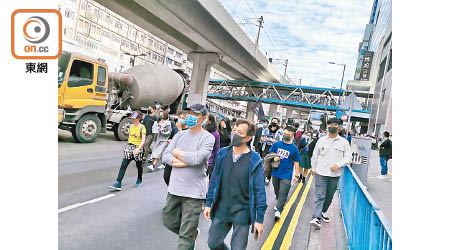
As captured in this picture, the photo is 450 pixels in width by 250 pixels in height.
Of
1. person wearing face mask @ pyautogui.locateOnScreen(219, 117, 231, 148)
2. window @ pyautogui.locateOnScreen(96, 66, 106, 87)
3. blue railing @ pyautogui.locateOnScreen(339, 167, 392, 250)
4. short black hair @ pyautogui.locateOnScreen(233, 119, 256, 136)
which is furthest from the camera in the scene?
window @ pyautogui.locateOnScreen(96, 66, 106, 87)

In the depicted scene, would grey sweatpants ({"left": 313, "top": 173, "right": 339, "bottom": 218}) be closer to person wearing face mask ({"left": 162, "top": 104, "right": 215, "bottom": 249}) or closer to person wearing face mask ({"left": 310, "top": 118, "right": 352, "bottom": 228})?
person wearing face mask ({"left": 310, "top": 118, "right": 352, "bottom": 228})

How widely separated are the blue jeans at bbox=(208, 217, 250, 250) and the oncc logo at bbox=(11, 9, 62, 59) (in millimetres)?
2227

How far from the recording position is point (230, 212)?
3113 millimetres

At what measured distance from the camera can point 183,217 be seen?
10.5 ft

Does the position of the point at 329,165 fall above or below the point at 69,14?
below

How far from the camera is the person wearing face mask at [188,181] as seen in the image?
3.17m

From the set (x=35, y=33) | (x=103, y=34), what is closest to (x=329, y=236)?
(x=35, y=33)

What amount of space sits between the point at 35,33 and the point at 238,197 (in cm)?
235

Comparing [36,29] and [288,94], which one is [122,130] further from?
[288,94]

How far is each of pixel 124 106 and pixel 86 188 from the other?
8.12m

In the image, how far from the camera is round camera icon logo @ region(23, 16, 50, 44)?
2492 mm

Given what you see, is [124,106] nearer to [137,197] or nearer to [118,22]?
[137,197]

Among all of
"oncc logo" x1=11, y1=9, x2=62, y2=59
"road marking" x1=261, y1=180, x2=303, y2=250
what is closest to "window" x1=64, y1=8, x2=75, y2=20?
"road marking" x1=261, y1=180, x2=303, y2=250
